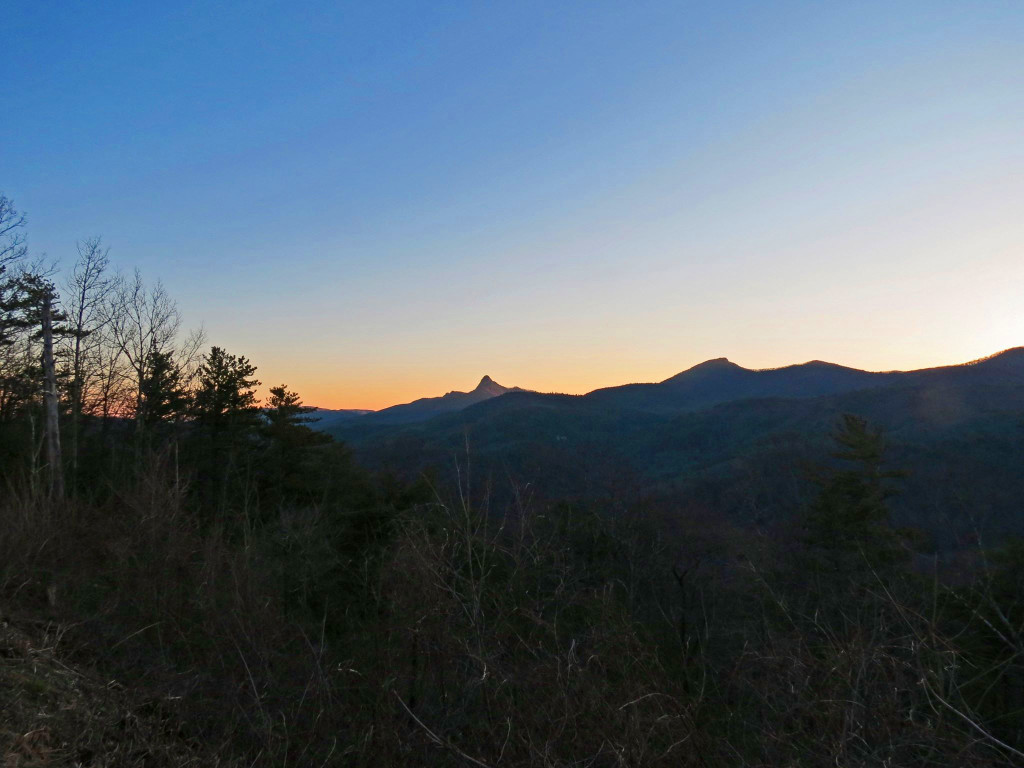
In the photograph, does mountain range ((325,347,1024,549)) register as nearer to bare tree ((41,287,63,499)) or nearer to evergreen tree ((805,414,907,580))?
evergreen tree ((805,414,907,580))

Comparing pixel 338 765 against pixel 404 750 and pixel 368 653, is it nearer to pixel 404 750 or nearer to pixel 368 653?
pixel 404 750

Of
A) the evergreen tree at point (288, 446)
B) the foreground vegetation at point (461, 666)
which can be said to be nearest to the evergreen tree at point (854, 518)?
the foreground vegetation at point (461, 666)

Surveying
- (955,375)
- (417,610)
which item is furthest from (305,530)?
A: (955,375)

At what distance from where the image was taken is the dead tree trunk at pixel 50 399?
78.0 feet

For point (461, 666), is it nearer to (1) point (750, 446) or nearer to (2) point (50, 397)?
(2) point (50, 397)

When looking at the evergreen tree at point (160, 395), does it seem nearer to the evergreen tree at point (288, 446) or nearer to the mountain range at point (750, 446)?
the evergreen tree at point (288, 446)

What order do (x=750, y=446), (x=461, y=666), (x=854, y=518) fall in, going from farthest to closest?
(x=750, y=446), (x=854, y=518), (x=461, y=666)

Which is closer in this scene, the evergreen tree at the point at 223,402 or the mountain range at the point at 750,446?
the evergreen tree at the point at 223,402

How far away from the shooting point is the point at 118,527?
45.4 ft

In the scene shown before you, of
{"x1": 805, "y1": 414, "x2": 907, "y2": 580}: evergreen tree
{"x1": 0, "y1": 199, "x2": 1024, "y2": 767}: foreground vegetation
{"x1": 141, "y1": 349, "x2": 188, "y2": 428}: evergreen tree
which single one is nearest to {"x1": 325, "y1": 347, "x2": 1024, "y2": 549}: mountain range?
{"x1": 0, "y1": 199, "x2": 1024, "y2": 767}: foreground vegetation

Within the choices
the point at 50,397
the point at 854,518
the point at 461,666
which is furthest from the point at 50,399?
the point at 854,518

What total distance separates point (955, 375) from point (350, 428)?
13843cm

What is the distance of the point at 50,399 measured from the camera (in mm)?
24828

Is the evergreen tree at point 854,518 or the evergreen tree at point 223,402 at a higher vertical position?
the evergreen tree at point 223,402
